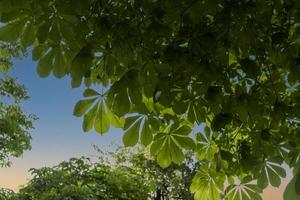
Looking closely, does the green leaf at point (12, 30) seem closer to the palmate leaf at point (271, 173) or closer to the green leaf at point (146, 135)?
the green leaf at point (146, 135)

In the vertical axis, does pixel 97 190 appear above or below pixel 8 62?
below

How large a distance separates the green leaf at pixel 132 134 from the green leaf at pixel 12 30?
569 millimetres

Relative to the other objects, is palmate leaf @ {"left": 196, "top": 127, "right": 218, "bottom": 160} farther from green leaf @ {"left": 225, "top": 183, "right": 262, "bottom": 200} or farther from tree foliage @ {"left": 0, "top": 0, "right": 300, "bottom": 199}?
tree foliage @ {"left": 0, "top": 0, "right": 300, "bottom": 199}

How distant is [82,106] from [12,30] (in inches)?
15.5

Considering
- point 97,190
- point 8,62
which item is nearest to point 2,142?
point 8,62

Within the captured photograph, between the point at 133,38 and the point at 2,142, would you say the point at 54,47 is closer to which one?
the point at 133,38

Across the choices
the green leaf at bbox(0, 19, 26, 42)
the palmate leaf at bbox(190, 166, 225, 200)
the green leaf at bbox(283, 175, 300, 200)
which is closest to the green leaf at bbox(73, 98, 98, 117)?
the green leaf at bbox(0, 19, 26, 42)

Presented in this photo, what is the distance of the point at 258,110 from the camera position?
1848 mm

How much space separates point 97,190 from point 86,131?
7327mm

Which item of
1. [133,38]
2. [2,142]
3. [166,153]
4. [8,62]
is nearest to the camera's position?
[133,38]

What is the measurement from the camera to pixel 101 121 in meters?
1.88

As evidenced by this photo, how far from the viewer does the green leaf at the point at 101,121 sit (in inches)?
73.6

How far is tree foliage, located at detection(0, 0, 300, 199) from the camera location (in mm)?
1587

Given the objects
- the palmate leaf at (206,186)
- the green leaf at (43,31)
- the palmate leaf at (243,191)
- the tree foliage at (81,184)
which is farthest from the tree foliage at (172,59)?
the tree foliage at (81,184)
